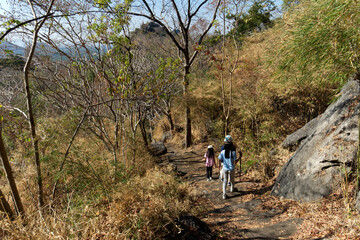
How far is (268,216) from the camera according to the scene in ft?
12.2

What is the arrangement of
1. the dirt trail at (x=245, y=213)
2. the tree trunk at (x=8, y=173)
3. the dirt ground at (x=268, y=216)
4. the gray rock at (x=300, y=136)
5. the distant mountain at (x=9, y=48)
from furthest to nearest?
the gray rock at (x=300, y=136) → the distant mountain at (x=9, y=48) → the dirt trail at (x=245, y=213) → the dirt ground at (x=268, y=216) → the tree trunk at (x=8, y=173)

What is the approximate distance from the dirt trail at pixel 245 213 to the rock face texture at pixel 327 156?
0.50 meters

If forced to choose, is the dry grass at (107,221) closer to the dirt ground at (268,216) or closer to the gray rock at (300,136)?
the dirt ground at (268,216)

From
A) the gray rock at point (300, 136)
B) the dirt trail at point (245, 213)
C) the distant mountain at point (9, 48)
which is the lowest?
the dirt trail at point (245, 213)

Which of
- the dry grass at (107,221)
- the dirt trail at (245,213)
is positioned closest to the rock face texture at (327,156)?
the dirt trail at (245,213)

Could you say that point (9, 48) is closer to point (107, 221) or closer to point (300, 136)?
point (107, 221)

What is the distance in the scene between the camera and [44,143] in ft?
10.9

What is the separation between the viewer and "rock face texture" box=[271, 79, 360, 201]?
3307mm

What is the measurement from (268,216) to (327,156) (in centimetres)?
152

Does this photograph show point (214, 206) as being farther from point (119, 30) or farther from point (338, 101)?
point (119, 30)

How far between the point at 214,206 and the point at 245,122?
556 cm

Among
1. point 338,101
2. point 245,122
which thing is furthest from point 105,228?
point 245,122

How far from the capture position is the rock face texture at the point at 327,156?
3.31 meters

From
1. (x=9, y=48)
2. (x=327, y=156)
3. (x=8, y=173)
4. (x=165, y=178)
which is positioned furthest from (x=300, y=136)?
(x=9, y=48)
